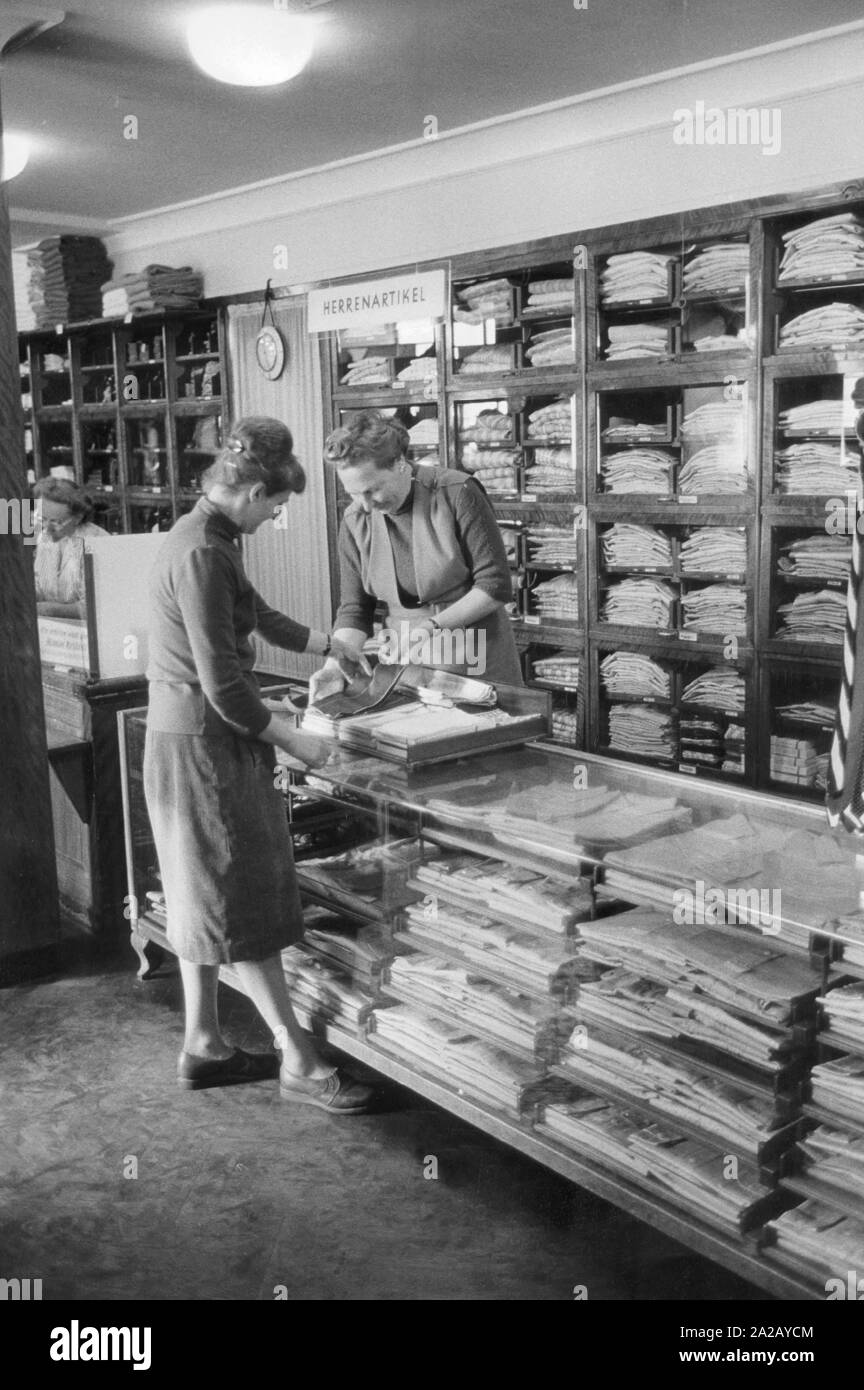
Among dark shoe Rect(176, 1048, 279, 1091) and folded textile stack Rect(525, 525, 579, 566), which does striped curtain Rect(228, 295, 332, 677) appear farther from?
dark shoe Rect(176, 1048, 279, 1091)

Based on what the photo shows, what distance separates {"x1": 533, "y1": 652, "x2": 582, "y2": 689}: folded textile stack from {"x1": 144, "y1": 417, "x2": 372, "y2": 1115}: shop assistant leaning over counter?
8.98ft

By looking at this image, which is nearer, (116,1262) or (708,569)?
(116,1262)

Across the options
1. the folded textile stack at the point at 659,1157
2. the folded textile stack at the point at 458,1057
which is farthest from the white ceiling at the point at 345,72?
the folded textile stack at the point at 659,1157

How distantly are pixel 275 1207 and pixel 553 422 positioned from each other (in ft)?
12.9

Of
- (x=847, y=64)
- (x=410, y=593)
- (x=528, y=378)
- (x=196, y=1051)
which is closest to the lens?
(x=196, y=1051)

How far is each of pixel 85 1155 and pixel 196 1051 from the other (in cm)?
43

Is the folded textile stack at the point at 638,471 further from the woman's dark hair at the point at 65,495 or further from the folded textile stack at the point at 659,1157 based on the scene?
the folded textile stack at the point at 659,1157

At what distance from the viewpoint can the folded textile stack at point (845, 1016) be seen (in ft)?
7.05

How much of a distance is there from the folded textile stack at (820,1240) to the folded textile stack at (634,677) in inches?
136

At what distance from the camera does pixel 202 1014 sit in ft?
11.5

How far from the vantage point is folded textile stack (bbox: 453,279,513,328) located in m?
A: 5.89
